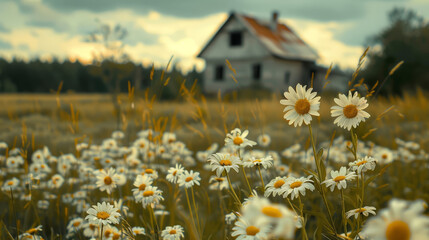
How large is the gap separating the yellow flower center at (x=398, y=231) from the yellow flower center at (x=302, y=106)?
62 centimetres

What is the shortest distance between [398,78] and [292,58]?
5492mm

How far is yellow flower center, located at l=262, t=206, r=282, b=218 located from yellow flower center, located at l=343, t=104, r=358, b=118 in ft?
2.38

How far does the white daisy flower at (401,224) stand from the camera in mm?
518

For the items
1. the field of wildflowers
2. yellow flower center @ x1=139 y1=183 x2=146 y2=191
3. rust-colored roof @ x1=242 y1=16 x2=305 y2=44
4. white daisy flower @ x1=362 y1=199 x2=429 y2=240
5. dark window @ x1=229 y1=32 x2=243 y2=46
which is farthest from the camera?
dark window @ x1=229 y1=32 x2=243 y2=46

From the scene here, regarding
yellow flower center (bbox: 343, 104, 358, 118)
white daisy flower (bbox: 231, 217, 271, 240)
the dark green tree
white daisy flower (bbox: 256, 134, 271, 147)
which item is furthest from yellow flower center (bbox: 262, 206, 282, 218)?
the dark green tree

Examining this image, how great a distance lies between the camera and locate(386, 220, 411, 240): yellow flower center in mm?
533

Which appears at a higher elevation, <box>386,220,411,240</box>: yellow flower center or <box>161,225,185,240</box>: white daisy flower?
<box>386,220,411,240</box>: yellow flower center

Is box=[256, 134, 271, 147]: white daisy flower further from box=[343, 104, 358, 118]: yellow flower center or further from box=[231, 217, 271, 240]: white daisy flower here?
box=[231, 217, 271, 240]: white daisy flower

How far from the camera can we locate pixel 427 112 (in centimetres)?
776

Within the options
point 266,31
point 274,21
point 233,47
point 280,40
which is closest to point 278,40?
point 280,40

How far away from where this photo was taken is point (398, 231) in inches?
21.1

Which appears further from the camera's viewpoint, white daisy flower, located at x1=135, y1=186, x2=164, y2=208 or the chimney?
the chimney

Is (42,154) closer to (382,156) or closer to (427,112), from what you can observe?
(382,156)

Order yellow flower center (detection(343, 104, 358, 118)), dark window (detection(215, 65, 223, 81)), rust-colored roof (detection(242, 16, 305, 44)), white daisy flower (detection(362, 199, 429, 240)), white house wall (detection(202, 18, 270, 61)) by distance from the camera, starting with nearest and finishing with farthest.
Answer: white daisy flower (detection(362, 199, 429, 240)), yellow flower center (detection(343, 104, 358, 118)), white house wall (detection(202, 18, 270, 61)), rust-colored roof (detection(242, 16, 305, 44)), dark window (detection(215, 65, 223, 81))
